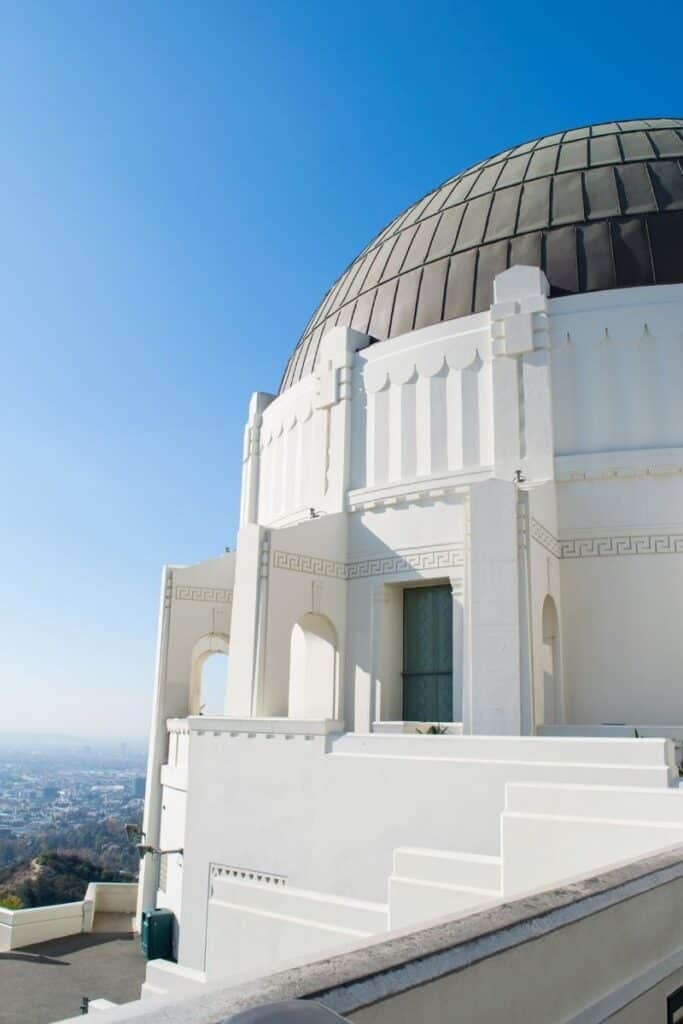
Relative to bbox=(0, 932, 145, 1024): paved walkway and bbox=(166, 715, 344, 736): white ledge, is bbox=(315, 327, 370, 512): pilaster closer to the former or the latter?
bbox=(166, 715, 344, 736): white ledge

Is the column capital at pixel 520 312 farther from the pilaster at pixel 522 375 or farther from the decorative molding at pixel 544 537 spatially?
the decorative molding at pixel 544 537

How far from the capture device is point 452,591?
12594 millimetres

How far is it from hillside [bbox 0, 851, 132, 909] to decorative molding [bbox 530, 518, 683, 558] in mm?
18791

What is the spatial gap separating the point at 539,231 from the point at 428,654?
773cm

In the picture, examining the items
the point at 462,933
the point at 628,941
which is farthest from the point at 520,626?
the point at 462,933

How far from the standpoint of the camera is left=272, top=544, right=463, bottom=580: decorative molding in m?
12.6

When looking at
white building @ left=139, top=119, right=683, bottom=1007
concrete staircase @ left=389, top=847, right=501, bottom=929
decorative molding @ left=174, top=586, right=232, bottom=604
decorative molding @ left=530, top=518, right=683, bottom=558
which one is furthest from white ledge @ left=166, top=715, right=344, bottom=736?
decorative molding @ left=174, top=586, right=232, bottom=604

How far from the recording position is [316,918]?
761cm

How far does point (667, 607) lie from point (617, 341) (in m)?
4.29

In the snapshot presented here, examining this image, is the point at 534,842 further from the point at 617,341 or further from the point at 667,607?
the point at 617,341

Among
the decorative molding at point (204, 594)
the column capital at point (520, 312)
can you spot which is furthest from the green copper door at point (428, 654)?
the decorative molding at point (204, 594)

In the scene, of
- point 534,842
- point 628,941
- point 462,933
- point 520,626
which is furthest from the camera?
point 520,626

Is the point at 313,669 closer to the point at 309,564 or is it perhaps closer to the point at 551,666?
the point at 309,564

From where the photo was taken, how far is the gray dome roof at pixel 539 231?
1366 cm
